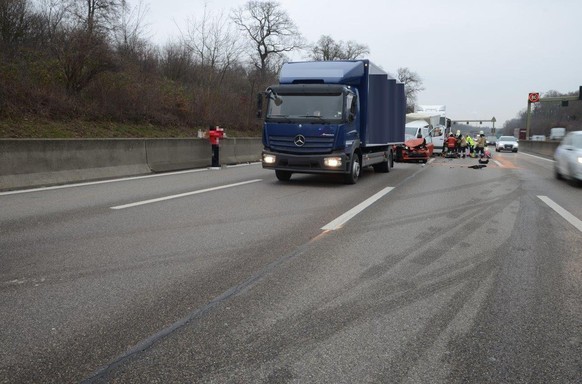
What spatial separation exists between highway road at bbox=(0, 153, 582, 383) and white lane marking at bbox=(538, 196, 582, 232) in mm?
218

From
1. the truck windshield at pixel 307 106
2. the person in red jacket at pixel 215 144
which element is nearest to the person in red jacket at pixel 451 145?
the person in red jacket at pixel 215 144

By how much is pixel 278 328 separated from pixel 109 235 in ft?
12.2

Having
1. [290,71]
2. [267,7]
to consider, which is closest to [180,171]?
[290,71]

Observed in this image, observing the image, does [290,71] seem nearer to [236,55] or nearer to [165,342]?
[165,342]

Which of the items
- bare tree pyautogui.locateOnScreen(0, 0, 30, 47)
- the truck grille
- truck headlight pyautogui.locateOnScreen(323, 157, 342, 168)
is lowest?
truck headlight pyautogui.locateOnScreen(323, 157, 342, 168)

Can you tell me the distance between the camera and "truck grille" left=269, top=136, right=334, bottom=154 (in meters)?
11.9

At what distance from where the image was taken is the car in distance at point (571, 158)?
13.2 m

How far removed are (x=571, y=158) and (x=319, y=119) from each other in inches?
302

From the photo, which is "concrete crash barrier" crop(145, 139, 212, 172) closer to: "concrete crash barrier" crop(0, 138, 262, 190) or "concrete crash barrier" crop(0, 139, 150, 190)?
"concrete crash barrier" crop(0, 138, 262, 190)

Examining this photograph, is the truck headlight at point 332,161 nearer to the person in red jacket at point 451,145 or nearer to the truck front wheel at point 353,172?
the truck front wheel at point 353,172

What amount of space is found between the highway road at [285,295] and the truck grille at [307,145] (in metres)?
3.54

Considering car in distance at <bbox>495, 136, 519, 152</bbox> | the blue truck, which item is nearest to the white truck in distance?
car in distance at <bbox>495, 136, 519, 152</bbox>

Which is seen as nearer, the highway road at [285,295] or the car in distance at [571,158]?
the highway road at [285,295]

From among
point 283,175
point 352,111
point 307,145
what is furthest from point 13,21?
point 352,111
